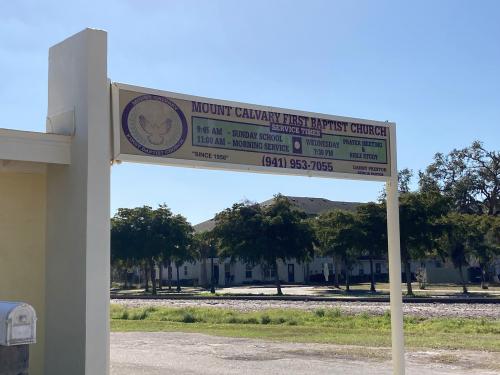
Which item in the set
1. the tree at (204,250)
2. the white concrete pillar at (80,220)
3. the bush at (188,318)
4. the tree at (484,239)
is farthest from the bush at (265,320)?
the tree at (204,250)

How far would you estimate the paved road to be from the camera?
12805mm

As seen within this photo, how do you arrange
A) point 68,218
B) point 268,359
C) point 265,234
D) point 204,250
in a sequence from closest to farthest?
point 68,218 < point 268,359 < point 265,234 < point 204,250

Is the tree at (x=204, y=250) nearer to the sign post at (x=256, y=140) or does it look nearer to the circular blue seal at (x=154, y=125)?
the sign post at (x=256, y=140)

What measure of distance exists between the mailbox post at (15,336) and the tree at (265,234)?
147 ft

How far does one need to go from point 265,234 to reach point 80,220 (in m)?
43.8

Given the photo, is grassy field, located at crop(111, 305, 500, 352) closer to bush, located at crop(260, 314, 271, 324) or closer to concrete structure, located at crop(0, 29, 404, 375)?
bush, located at crop(260, 314, 271, 324)

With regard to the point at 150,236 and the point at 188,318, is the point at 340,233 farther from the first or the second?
the point at 188,318

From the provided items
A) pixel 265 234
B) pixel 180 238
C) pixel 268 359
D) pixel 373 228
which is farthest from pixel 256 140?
pixel 180 238

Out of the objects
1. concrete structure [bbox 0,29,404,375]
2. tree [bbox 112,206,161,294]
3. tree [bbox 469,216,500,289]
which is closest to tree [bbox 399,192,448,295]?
tree [bbox 469,216,500,289]

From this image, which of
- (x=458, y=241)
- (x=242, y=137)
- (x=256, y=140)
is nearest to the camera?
(x=242, y=137)

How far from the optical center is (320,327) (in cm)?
→ 2230

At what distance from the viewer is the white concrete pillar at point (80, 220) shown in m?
7.01

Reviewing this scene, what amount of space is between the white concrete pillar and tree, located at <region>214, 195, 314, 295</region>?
42.8 meters

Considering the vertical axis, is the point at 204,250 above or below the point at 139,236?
below
